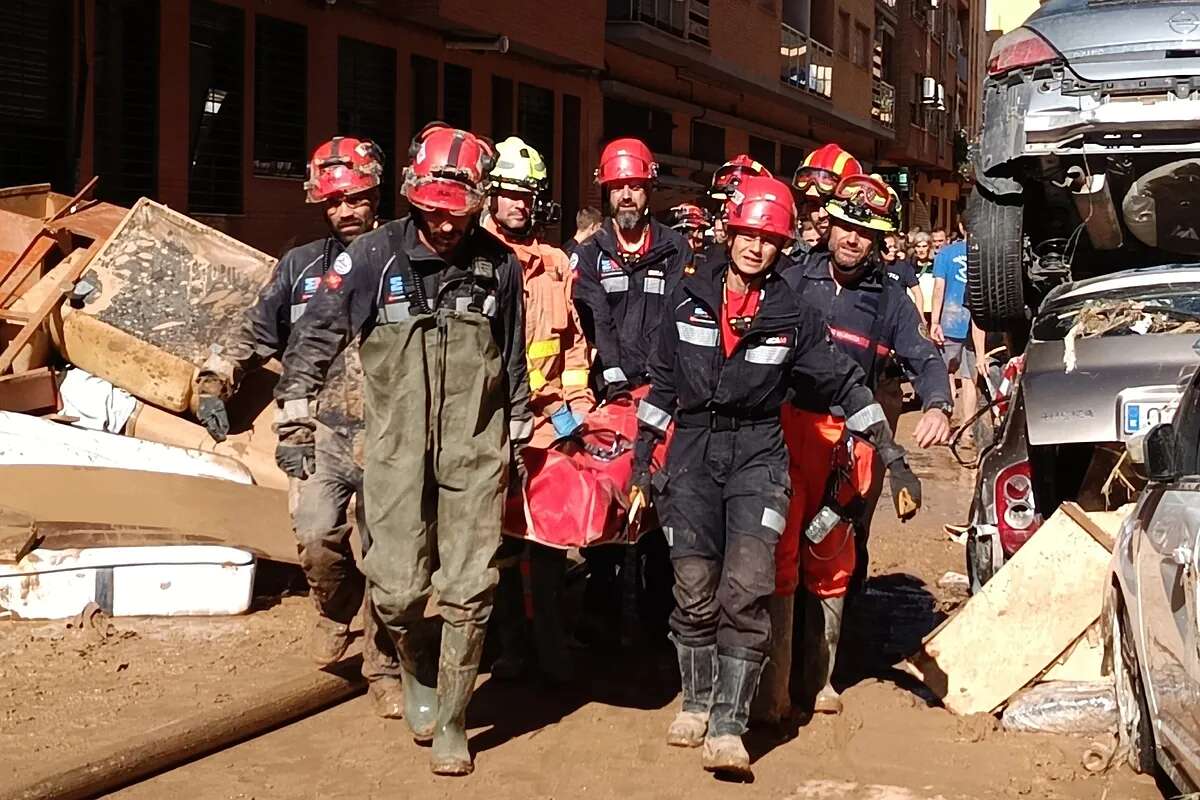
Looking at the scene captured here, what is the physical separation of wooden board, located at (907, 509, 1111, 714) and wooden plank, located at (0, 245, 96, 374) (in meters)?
4.90

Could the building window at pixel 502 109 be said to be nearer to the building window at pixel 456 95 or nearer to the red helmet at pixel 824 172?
the building window at pixel 456 95

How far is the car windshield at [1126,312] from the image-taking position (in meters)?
6.33

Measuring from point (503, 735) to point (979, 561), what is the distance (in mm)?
2131

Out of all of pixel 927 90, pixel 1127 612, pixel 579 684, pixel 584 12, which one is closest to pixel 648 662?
pixel 579 684

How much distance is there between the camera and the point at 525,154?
22.4 feet

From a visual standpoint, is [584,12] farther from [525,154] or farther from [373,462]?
[373,462]

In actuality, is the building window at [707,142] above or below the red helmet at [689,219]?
above

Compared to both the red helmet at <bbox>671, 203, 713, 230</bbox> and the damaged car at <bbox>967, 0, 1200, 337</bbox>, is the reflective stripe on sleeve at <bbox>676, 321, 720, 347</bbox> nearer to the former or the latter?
the damaged car at <bbox>967, 0, 1200, 337</bbox>

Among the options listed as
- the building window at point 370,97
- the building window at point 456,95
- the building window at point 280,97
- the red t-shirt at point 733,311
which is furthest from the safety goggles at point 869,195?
the building window at point 456,95

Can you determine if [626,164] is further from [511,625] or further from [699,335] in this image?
[511,625]

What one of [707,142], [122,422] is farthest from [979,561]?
[707,142]

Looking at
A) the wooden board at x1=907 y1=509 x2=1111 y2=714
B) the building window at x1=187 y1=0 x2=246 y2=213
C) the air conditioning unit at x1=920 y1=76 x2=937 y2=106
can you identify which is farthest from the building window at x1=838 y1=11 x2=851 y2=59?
the wooden board at x1=907 y1=509 x2=1111 y2=714

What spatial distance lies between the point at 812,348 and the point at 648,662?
1.94 metres

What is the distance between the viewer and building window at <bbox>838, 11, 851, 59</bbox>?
3797 centimetres
